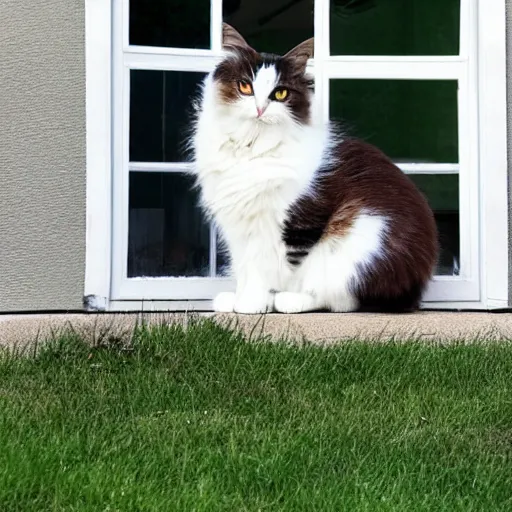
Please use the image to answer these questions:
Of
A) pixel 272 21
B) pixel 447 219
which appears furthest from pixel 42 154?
pixel 447 219

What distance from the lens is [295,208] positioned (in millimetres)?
2652

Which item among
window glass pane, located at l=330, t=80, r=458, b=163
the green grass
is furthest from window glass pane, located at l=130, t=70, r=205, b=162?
the green grass

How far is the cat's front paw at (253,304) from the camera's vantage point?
2668 mm

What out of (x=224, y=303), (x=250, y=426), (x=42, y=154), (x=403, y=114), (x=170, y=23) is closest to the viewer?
(x=250, y=426)

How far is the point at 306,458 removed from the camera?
155cm

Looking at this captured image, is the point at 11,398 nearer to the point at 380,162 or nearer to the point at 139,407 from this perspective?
the point at 139,407

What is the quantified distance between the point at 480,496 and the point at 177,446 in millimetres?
616

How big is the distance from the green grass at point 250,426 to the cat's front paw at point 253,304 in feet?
1.30

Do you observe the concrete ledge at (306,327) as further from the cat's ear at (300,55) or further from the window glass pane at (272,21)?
the window glass pane at (272,21)

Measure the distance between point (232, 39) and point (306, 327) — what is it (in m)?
1.11

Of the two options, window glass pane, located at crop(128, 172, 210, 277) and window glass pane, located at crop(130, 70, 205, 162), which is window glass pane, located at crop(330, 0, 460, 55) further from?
window glass pane, located at crop(128, 172, 210, 277)

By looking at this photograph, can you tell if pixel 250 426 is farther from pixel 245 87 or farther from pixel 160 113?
pixel 160 113

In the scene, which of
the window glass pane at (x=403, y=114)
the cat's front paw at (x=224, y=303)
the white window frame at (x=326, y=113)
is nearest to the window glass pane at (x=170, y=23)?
the white window frame at (x=326, y=113)

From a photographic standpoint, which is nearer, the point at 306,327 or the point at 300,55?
the point at 306,327
